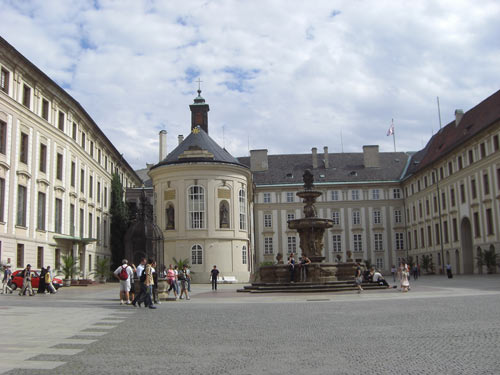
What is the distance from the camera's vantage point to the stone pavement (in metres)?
7.99

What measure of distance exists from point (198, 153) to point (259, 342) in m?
44.3

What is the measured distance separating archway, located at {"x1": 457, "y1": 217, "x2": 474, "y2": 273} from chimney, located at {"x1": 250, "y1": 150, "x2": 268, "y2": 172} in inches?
1323

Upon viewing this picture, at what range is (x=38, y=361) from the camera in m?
8.59

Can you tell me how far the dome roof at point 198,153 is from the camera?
2111 inches

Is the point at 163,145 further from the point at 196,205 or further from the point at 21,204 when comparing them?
the point at 21,204

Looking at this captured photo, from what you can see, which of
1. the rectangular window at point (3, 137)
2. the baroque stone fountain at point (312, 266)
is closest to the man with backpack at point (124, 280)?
the baroque stone fountain at point (312, 266)

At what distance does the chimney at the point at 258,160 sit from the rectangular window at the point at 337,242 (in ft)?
47.8

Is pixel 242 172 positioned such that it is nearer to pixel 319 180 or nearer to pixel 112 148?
pixel 112 148

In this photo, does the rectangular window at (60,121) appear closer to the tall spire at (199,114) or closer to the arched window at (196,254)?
the arched window at (196,254)

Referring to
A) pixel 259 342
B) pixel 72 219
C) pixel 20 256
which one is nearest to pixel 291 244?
pixel 72 219

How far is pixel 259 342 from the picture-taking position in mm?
10438

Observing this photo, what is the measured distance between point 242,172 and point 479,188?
22.6 m

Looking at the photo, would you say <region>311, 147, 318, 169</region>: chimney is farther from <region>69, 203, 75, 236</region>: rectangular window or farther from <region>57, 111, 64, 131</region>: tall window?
<region>57, 111, 64, 131</region>: tall window

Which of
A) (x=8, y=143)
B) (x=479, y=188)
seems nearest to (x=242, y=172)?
(x=479, y=188)
